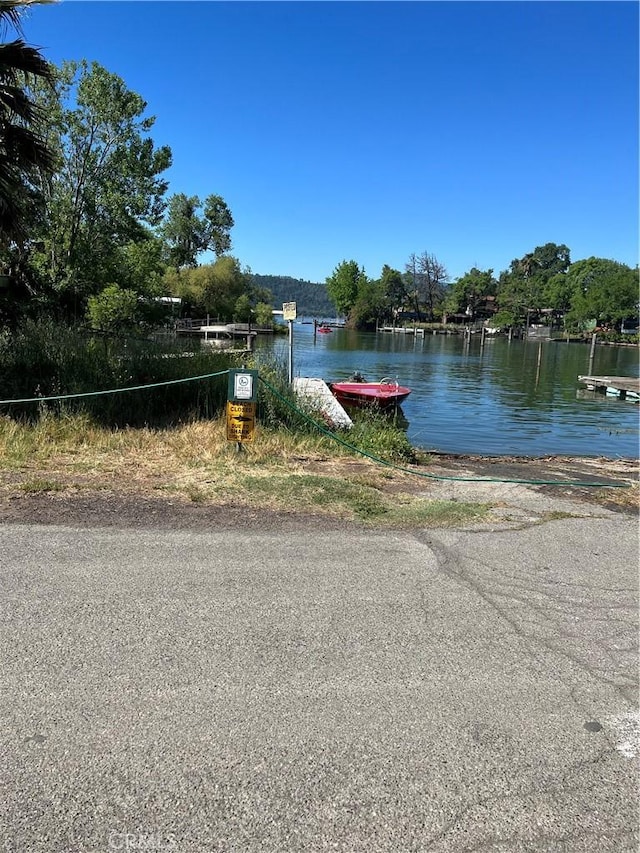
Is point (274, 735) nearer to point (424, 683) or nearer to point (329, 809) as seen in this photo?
point (329, 809)

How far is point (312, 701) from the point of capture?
2.90 metres

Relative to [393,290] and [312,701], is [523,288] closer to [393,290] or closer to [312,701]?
[393,290]

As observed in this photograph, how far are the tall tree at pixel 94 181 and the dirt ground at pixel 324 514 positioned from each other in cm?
1919

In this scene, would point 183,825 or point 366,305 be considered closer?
point 183,825

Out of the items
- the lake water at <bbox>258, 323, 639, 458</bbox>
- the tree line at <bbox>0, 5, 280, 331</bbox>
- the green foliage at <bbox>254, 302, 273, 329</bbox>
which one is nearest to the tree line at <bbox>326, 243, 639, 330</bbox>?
the green foliage at <bbox>254, 302, 273, 329</bbox>

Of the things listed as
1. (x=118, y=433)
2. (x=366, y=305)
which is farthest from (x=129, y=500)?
(x=366, y=305)

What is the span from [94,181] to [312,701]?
25.7 metres

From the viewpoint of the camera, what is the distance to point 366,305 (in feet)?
470

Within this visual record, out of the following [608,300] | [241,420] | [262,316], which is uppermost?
[608,300]

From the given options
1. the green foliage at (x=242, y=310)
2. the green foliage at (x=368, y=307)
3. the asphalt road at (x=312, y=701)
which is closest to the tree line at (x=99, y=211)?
the asphalt road at (x=312, y=701)

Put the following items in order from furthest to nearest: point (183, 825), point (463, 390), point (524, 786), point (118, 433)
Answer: point (463, 390), point (118, 433), point (524, 786), point (183, 825)

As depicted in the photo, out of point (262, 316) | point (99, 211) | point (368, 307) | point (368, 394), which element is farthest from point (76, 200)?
A: point (368, 307)

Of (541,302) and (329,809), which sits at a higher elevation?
(541,302)

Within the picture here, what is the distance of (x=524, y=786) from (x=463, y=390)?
33679mm
